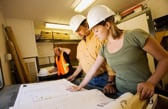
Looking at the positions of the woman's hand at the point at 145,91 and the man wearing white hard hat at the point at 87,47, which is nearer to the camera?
the woman's hand at the point at 145,91

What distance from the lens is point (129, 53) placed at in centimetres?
88

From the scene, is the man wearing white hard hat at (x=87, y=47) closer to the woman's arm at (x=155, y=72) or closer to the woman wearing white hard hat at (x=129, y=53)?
the woman wearing white hard hat at (x=129, y=53)

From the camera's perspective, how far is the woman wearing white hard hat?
2.37 ft

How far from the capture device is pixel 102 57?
112cm

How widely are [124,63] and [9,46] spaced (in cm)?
263

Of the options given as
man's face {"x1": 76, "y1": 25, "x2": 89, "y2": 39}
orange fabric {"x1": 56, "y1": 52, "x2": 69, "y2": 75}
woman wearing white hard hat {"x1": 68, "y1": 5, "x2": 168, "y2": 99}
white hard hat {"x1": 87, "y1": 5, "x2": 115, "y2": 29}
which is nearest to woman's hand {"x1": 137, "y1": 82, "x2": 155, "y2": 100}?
woman wearing white hard hat {"x1": 68, "y1": 5, "x2": 168, "y2": 99}

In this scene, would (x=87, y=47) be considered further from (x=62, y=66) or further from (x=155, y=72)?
(x=62, y=66)

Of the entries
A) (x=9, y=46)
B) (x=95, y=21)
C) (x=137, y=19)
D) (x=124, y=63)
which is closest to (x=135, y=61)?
(x=124, y=63)

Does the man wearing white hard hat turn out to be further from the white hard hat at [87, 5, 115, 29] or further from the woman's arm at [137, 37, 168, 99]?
the woman's arm at [137, 37, 168, 99]

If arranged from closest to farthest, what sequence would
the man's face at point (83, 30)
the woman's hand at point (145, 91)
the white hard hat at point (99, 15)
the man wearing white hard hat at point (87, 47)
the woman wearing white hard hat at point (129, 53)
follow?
the woman's hand at point (145, 91) < the woman wearing white hard hat at point (129, 53) < the white hard hat at point (99, 15) < the man wearing white hard hat at point (87, 47) < the man's face at point (83, 30)

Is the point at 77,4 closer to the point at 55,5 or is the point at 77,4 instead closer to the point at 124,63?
the point at 55,5

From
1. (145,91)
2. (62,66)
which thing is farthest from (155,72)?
(62,66)

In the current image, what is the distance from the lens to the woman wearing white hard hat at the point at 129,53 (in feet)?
2.37

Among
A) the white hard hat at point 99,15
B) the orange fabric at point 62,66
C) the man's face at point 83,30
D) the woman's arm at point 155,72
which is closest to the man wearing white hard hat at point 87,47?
the man's face at point 83,30
